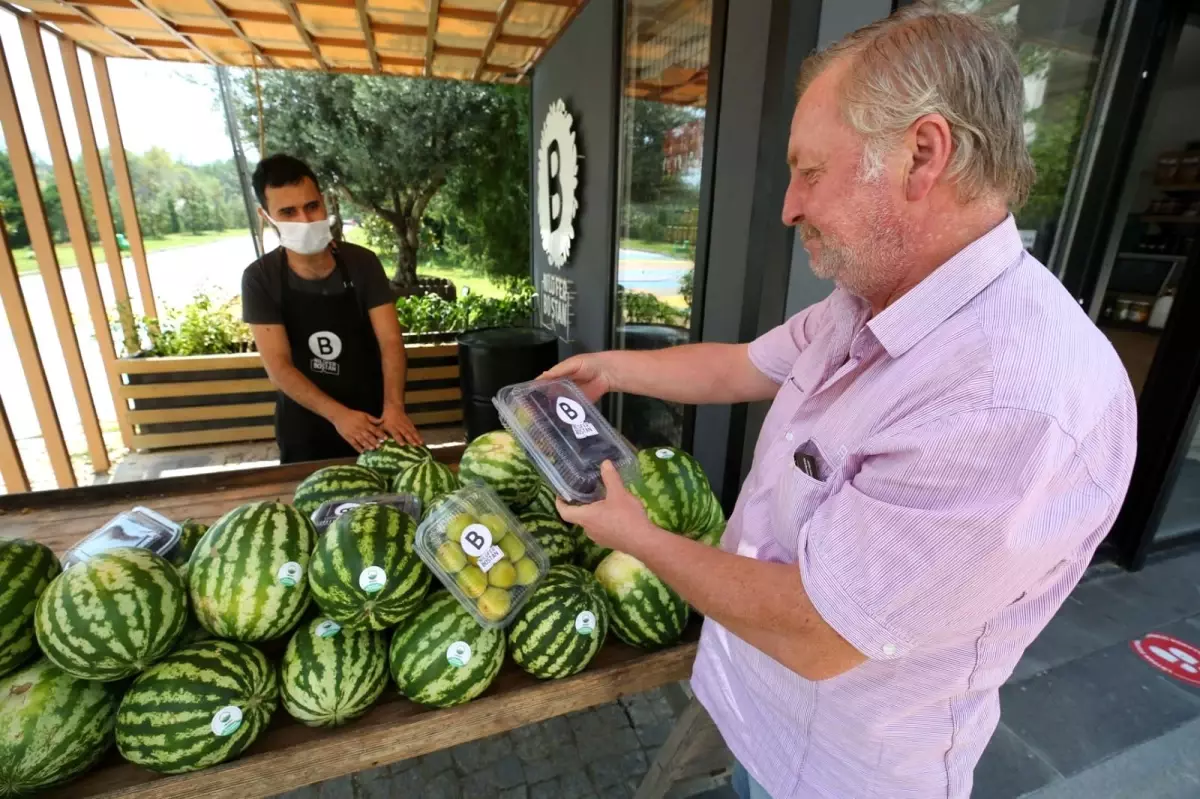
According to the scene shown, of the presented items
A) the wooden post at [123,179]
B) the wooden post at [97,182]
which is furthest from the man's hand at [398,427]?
the wooden post at [123,179]

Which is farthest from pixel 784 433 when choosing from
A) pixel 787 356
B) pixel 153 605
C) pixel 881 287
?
pixel 153 605

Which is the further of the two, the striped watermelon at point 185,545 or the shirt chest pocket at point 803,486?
the striped watermelon at point 185,545

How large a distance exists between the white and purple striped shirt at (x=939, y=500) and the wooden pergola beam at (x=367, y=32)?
4.84m

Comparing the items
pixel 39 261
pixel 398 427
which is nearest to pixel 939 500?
pixel 398 427

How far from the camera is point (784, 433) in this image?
1146 millimetres

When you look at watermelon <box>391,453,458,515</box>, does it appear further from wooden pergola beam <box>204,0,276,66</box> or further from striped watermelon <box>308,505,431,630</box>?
wooden pergola beam <box>204,0,276,66</box>

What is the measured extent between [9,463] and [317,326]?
313 centimetres

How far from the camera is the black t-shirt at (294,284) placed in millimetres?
2744

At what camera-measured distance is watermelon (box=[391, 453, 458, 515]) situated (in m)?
1.60

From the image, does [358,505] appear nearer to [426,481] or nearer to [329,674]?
[426,481]

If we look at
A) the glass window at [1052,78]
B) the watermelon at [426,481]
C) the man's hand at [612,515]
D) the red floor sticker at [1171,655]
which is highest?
the glass window at [1052,78]

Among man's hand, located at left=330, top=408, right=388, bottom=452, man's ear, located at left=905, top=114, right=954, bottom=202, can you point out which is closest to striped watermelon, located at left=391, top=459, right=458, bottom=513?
man's hand, located at left=330, top=408, right=388, bottom=452

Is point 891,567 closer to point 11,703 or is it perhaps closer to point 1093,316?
point 11,703

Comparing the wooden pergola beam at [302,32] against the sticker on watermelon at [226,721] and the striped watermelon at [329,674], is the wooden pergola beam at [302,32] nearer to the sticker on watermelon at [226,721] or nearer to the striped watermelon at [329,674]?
the striped watermelon at [329,674]
